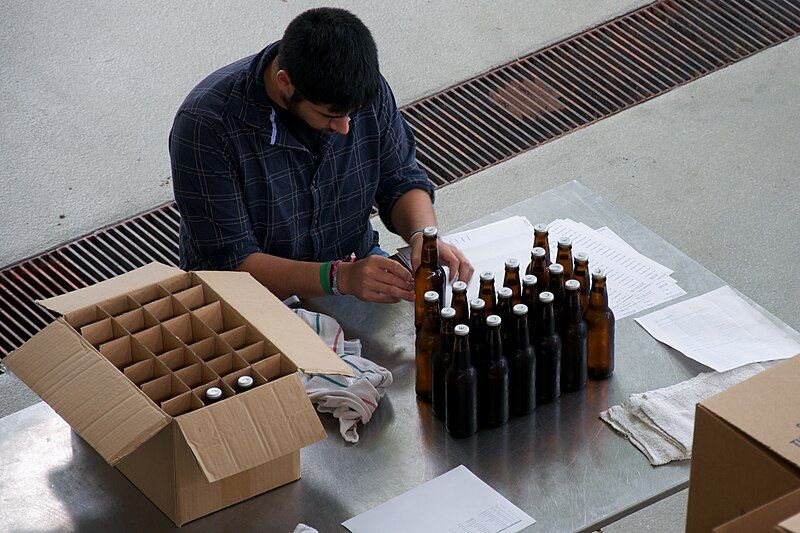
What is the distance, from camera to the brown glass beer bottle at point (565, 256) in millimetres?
2143

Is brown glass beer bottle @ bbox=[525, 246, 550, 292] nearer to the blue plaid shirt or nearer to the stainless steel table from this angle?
the stainless steel table

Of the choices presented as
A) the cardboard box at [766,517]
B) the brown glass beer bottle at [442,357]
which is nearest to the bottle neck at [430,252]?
the brown glass beer bottle at [442,357]

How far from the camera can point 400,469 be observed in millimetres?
1948

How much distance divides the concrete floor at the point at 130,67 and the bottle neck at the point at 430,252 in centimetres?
182

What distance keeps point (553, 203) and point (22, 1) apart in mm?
3123

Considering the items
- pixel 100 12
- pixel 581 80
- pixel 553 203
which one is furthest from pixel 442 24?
pixel 553 203

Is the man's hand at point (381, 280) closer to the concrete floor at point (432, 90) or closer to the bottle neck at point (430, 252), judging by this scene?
the bottle neck at point (430, 252)

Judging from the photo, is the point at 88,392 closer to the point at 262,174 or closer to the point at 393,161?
the point at 262,174

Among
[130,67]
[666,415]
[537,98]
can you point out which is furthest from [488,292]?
[130,67]

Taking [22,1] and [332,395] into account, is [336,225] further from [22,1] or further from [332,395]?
[22,1]

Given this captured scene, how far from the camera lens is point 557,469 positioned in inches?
76.3

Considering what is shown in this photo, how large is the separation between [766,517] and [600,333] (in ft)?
2.40

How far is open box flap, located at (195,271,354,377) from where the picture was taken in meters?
1.90

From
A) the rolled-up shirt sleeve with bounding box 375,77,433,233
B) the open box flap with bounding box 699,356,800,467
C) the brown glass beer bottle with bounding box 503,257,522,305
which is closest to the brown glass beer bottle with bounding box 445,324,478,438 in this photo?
the brown glass beer bottle with bounding box 503,257,522,305
